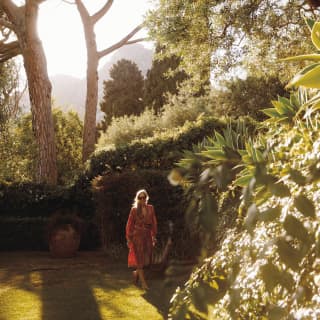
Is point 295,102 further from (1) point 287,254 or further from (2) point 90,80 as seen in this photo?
(2) point 90,80

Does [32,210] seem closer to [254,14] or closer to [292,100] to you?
[254,14]

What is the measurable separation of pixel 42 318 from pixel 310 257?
6.19 metres

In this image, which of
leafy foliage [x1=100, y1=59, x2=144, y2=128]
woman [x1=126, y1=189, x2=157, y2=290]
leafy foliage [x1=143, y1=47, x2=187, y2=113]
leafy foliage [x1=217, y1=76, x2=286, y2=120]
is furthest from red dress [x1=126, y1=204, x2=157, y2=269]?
leafy foliage [x1=100, y1=59, x2=144, y2=128]

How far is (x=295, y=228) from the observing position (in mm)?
1073

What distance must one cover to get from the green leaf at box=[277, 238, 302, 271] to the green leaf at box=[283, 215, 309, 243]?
3cm

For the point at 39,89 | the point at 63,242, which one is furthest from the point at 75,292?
the point at 39,89

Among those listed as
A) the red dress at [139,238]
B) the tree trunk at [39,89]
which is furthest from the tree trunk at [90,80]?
the red dress at [139,238]

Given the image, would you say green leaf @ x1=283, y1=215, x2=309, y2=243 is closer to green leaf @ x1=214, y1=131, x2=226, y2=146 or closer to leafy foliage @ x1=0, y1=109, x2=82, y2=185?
green leaf @ x1=214, y1=131, x2=226, y2=146

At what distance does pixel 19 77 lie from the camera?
121ft

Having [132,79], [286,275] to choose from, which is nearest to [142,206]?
[286,275]

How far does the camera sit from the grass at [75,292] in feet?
25.3

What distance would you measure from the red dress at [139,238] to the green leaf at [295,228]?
8.77m

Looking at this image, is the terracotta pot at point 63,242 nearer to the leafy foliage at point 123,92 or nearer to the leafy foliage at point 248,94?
the leafy foliage at point 248,94

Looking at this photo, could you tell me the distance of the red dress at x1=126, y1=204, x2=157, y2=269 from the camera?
32.1ft
